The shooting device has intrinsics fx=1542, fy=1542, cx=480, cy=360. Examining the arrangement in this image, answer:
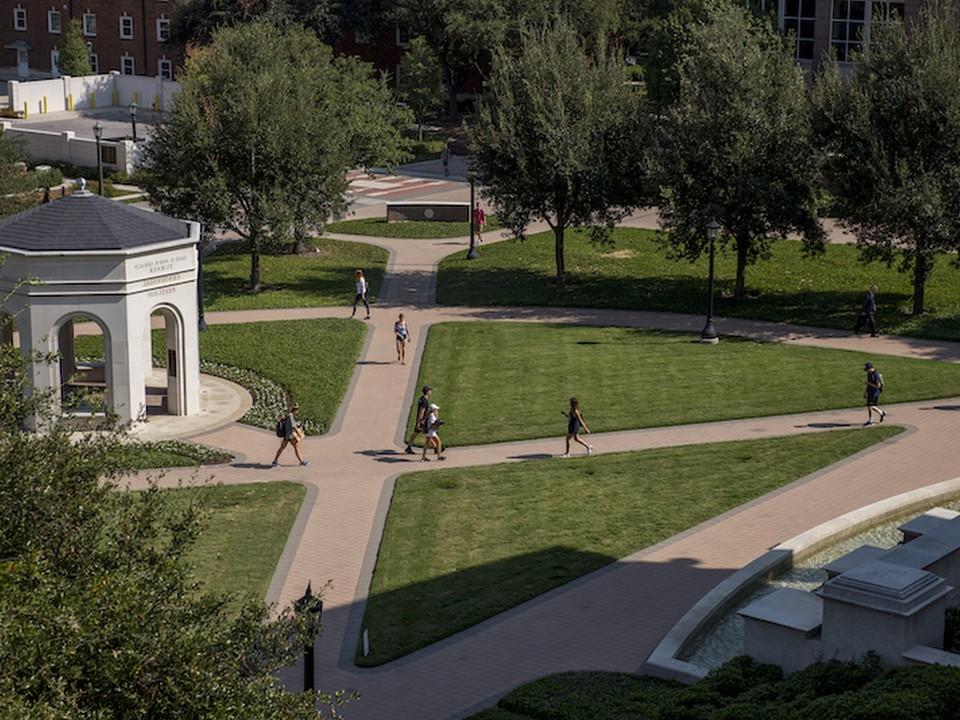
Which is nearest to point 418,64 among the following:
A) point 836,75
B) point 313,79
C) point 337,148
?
point 313,79

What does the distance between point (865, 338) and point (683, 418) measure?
Answer: 31.4 feet

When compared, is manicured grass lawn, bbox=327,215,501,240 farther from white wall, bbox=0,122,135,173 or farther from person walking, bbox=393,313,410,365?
person walking, bbox=393,313,410,365

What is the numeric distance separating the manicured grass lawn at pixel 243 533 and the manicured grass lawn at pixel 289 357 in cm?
445

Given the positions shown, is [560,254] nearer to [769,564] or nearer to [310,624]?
[769,564]

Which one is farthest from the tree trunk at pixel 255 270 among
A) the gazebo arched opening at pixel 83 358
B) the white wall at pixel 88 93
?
the white wall at pixel 88 93

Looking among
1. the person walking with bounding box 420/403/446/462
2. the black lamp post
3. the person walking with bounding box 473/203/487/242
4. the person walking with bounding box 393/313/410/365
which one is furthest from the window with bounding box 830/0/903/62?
the black lamp post

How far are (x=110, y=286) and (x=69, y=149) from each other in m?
40.8

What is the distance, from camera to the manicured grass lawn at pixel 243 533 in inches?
957

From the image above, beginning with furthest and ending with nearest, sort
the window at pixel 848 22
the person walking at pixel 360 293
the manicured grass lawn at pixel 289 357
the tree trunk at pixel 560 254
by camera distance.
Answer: the window at pixel 848 22
the tree trunk at pixel 560 254
the person walking at pixel 360 293
the manicured grass lawn at pixel 289 357

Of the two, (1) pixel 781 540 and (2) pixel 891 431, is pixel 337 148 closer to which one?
(2) pixel 891 431

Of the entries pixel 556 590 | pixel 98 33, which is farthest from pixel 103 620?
pixel 98 33

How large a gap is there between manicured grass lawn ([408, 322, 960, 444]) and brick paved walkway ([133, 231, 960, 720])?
79 cm

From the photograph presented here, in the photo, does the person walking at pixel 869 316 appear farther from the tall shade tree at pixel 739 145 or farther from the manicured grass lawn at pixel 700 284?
the tall shade tree at pixel 739 145

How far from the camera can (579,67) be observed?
4581 cm
